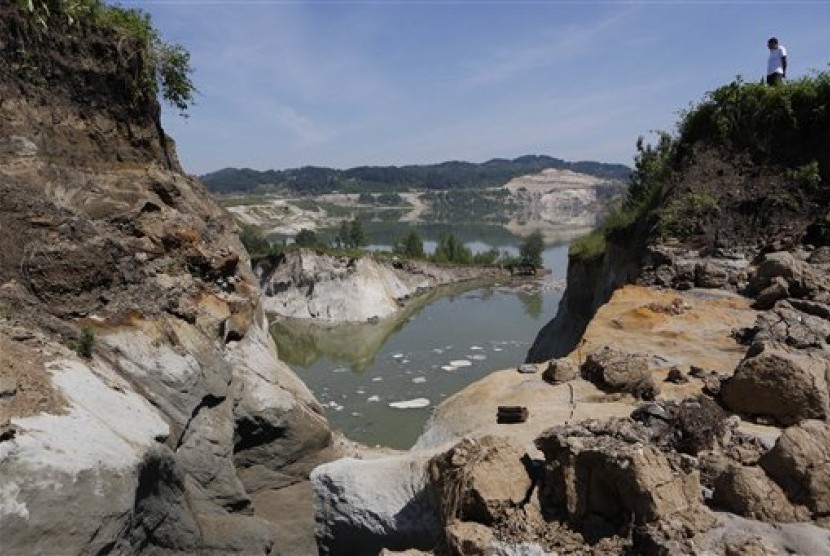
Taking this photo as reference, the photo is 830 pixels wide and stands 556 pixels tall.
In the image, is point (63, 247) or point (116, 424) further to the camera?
point (63, 247)

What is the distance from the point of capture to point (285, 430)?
14.9m

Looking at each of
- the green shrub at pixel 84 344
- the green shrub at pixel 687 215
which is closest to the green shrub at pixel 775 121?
the green shrub at pixel 687 215

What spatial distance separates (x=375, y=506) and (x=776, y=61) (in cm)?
1665

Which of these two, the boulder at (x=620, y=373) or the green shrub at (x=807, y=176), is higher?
the green shrub at (x=807, y=176)

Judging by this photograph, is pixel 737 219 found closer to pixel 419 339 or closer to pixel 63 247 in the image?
pixel 63 247

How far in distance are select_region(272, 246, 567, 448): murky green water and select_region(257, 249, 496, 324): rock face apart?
2.20m

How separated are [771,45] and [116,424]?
17787 mm

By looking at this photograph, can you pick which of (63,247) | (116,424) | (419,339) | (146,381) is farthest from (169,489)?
(419,339)

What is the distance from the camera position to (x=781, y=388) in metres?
7.88

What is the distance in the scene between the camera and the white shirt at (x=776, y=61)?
1794 cm

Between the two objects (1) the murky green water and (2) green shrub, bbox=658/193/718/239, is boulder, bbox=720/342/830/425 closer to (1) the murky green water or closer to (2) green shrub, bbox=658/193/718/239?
(2) green shrub, bbox=658/193/718/239

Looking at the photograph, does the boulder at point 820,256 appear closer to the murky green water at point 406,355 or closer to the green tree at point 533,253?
the murky green water at point 406,355

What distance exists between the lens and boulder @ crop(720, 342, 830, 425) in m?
7.71

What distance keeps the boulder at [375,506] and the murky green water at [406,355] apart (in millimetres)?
17715
